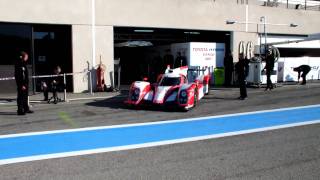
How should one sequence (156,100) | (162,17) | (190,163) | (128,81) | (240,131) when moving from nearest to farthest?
(190,163) → (240,131) → (156,100) → (162,17) → (128,81)

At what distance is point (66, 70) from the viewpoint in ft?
62.3

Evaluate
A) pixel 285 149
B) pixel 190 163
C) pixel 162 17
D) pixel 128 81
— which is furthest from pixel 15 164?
pixel 128 81

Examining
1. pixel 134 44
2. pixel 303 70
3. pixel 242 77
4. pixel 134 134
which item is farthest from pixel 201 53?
pixel 134 134

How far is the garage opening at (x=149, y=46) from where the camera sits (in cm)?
2258

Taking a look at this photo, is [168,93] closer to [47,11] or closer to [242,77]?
[242,77]

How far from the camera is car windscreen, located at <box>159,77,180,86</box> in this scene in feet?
42.4

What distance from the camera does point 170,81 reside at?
42.7 ft

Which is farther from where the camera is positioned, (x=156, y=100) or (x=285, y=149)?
(x=156, y=100)

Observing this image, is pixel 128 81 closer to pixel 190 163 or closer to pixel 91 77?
pixel 91 77

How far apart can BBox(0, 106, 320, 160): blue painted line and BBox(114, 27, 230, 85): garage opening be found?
11.6 meters

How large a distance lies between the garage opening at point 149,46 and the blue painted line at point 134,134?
37.9 feet

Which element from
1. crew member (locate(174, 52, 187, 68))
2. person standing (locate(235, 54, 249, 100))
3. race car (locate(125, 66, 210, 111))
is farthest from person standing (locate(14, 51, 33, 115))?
crew member (locate(174, 52, 187, 68))

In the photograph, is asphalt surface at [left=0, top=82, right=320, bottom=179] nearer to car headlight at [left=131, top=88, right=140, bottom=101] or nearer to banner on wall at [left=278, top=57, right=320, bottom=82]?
car headlight at [left=131, top=88, right=140, bottom=101]

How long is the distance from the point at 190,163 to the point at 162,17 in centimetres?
1479
